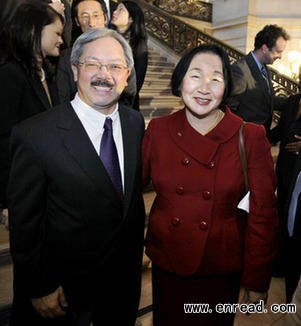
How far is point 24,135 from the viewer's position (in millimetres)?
1299

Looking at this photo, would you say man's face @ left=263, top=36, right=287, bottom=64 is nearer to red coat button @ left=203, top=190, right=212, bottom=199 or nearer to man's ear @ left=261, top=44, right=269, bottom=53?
man's ear @ left=261, top=44, right=269, bottom=53

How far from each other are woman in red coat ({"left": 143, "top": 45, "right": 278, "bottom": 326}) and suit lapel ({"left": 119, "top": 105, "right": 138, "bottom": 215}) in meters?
0.12

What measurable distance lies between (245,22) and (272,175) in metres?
10.6

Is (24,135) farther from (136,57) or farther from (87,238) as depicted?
(136,57)

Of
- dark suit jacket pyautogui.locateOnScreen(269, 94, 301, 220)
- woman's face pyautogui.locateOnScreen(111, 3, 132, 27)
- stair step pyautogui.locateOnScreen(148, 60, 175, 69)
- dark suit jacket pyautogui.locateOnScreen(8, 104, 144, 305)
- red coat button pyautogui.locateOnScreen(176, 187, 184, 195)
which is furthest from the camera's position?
stair step pyautogui.locateOnScreen(148, 60, 175, 69)

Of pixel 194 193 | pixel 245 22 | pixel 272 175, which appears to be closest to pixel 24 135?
pixel 194 193

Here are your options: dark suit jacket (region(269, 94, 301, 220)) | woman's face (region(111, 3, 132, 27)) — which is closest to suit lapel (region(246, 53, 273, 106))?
dark suit jacket (region(269, 94, 301, 220))

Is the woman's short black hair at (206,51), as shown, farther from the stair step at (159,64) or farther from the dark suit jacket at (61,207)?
the stair step at (159,64)

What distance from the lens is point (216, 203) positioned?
1552mm

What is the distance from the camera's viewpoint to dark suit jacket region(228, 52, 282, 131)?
315 centimetres

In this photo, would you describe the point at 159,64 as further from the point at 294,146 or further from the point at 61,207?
the point at 61,207

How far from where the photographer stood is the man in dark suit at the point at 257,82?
316cm

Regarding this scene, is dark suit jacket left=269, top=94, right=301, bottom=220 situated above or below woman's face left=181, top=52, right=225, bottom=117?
below

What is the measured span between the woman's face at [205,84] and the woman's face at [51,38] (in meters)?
1.04
